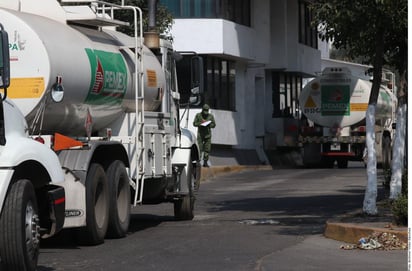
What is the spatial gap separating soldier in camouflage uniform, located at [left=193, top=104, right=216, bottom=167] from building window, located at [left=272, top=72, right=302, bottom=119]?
9.70 metres

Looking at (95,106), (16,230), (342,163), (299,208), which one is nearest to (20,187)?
(16,230)

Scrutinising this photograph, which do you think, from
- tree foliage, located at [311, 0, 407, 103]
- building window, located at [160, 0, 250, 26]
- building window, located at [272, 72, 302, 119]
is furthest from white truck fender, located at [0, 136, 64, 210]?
building window, located at [272, 72, 302, 119]

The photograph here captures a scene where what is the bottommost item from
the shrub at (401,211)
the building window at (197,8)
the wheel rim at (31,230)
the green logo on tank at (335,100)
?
the shrub at (401,211)

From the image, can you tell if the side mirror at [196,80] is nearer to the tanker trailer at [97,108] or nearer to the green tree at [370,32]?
the tanker trailer at [97,108]

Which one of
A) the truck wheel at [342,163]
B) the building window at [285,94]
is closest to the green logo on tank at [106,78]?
the truck wheel at [342,163]

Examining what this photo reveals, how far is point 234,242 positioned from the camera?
13.6 meters

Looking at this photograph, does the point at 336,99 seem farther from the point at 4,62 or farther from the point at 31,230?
the point at 4,62

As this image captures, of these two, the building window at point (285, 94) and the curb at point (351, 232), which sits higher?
the building window at point (285, 94)

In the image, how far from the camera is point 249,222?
16.4 metres

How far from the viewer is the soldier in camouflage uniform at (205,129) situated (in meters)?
30.4

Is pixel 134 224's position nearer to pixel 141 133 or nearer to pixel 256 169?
pixel 141 133

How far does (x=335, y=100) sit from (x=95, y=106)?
21.5 metres

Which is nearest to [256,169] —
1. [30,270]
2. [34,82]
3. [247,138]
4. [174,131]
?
[247,138]

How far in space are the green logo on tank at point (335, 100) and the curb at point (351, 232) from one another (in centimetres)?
2087
